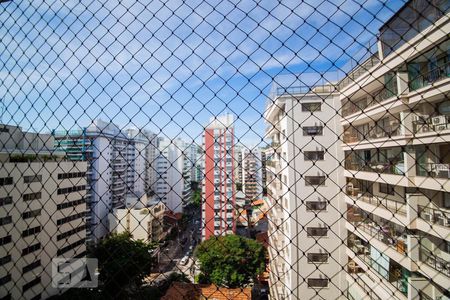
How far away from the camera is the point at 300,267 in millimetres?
6832

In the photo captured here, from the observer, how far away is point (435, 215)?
3869 millimetres

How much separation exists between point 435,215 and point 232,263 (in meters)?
8.47

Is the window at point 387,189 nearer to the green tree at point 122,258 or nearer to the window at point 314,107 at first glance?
the window at point 314,107

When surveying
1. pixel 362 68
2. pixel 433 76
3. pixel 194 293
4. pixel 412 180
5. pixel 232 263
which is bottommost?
pixel 232 263

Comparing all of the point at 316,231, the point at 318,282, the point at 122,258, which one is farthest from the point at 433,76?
the point at 122,258

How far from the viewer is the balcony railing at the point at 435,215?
11.6ft

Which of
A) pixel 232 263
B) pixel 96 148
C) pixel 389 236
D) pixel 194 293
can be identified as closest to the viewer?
pixel 96 148

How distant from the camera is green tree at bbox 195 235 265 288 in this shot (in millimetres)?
10516

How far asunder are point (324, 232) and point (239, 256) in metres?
5.43

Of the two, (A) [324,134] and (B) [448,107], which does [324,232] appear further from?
(B) [448,107]

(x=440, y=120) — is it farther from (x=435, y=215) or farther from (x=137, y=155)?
(x=137, y=155)

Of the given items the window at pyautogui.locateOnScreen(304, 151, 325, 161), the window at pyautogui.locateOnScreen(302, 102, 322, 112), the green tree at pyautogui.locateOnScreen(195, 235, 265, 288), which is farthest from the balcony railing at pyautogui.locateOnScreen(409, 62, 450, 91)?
the green tree at pyautogui.locateOnScreen(195, 235, 265, 288)

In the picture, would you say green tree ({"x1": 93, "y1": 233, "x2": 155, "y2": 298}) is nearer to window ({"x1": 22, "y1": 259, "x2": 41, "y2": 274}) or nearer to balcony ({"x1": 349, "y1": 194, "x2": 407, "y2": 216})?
window ({"x1": 22, "y1": 259, "x2": 41, "y2": 274})

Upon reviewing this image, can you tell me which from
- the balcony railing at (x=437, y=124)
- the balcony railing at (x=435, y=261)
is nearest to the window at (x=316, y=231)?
the balcony railing at (x=435, y=261)
